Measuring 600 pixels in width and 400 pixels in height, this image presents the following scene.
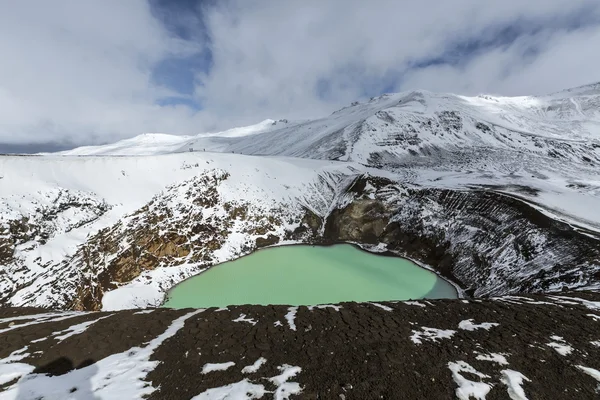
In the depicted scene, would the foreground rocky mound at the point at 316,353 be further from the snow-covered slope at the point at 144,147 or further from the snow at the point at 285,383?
the snow-covered slope at the point at 144,147

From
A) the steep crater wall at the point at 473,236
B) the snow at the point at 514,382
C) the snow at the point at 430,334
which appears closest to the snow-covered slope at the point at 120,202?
the steep crater wall at the point at 473,236

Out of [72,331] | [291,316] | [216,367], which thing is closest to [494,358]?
[291,316]

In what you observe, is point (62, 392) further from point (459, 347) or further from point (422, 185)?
point (422, 185)

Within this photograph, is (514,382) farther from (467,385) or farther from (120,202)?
(120,202)

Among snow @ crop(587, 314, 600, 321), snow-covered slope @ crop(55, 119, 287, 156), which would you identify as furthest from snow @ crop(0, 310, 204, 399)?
snow-covered slope @ crop(55, 119, 287, 156)

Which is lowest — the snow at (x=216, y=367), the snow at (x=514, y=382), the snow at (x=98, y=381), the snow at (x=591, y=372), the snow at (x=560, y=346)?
the snow at (x=560, y=346)
